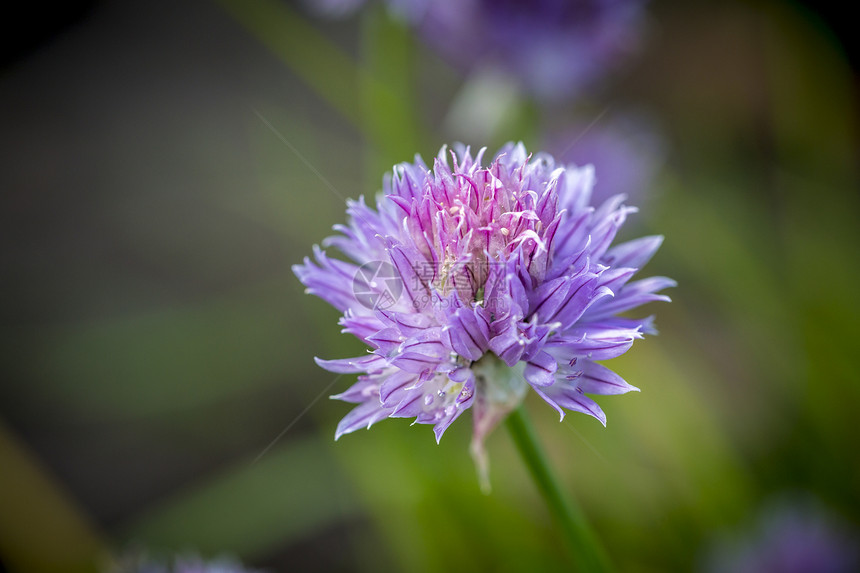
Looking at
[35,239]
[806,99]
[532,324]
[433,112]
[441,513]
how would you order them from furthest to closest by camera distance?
[433,112] < [35,239] < [806,99] < [441,513] < [532,324]

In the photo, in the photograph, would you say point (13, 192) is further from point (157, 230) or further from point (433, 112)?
point (433, 112)

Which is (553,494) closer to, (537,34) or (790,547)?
(790,547)

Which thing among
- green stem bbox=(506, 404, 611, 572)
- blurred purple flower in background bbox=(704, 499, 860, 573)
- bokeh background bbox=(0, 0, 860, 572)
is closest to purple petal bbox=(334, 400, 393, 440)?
green stem bbox=(506, 404, 611, 572)

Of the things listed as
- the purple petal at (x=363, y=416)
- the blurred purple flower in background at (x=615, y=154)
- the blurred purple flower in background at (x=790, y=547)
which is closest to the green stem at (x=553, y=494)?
the purple petal at (x=363, y=416)

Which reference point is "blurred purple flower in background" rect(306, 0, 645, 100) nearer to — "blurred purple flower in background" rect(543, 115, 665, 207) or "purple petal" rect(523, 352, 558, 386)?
"blurred purple flower in background" rect(543, 115, 665, 207)

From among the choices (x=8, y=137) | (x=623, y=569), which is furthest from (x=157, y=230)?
(x=623, y=569)

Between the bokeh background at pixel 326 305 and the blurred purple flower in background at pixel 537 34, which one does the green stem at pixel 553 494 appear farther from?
the blurred purple flower in background at pixel 537 34
